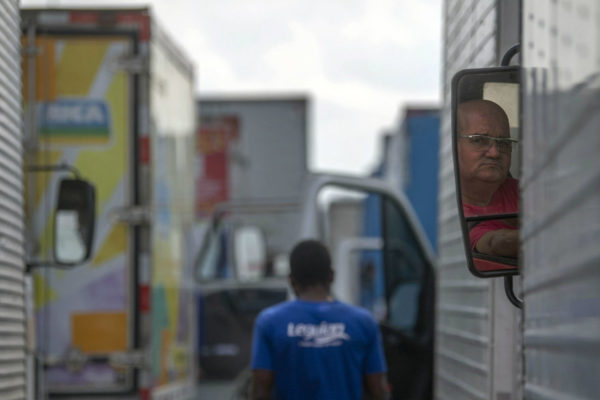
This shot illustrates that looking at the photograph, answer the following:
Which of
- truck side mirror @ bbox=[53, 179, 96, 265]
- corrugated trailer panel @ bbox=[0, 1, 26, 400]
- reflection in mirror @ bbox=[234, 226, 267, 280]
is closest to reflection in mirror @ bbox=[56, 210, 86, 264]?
truck side mirror @ bbox=[53, 179, 96, 265]

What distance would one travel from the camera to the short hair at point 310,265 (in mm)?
5059

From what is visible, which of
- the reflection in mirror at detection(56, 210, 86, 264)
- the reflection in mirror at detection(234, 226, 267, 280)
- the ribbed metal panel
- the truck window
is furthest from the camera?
the reflection in mirror at detection(234, 226, 267, 280)

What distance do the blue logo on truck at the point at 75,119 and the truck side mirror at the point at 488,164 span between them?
4697 mm

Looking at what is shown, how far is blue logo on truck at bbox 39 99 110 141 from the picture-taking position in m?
7.66

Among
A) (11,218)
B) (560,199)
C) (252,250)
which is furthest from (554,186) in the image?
(252,250)

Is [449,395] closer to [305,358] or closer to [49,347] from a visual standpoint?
[305,358]

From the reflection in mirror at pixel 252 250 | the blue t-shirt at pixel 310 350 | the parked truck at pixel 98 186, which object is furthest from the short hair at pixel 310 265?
the reflection in mirror at pixel 252 250

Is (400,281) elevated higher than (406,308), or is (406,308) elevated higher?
(400,281)

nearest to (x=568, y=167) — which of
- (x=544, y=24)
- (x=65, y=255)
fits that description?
(x=544, y=24)

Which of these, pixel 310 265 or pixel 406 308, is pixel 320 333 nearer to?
pixel 310 265

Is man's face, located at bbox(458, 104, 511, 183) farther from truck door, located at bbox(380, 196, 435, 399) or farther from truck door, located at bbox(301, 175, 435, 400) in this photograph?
truck door, located at bbox(380, 196, 435, 399)

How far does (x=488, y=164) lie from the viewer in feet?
11.1

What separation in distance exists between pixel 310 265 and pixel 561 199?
8.76ft

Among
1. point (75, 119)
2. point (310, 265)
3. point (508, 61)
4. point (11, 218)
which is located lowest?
point (310, 265)
